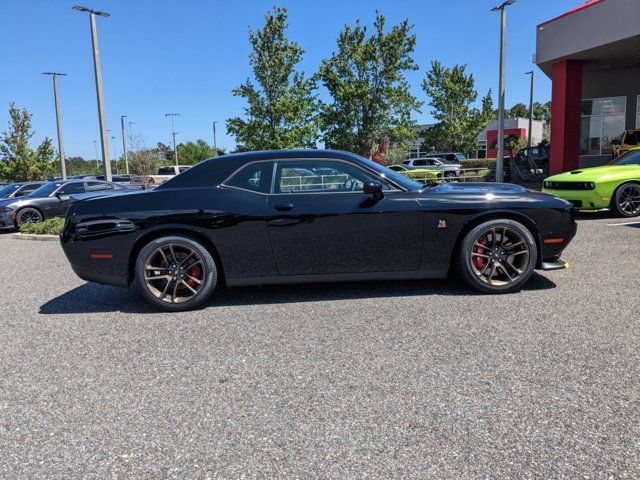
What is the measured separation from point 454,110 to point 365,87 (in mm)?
16315

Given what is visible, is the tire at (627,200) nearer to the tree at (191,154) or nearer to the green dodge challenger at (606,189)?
the green dodge challenger at (606,189)

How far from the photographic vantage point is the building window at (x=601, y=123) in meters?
21.3

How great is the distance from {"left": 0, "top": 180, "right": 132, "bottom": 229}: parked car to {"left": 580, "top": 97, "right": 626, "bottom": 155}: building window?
19.8 meters

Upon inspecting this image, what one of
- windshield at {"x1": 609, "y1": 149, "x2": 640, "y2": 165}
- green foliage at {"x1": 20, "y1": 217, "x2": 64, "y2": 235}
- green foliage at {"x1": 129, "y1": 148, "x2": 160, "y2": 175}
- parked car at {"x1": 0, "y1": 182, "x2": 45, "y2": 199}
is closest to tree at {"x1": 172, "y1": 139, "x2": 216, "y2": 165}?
green foliage at {"x1": 129, "y1": 148, "x2": 160, "y2": 175}

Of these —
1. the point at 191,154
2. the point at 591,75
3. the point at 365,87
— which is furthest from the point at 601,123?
the point at 191,154

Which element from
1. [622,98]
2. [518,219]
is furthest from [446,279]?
[622,98]

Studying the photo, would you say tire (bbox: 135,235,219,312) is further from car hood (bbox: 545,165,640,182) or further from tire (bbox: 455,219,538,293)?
car hood (bbox: 545,165,640,182)

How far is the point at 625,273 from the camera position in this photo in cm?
529

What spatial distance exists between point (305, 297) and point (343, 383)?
1.94 m

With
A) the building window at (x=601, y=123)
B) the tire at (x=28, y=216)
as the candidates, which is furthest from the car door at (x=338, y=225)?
the building window at (x=601, y=123)

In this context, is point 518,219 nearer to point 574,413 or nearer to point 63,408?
point 574,413

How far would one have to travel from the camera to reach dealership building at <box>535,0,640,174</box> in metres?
16.1

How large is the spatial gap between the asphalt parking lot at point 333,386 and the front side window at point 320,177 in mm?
1079

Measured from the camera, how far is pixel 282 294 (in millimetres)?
4980
